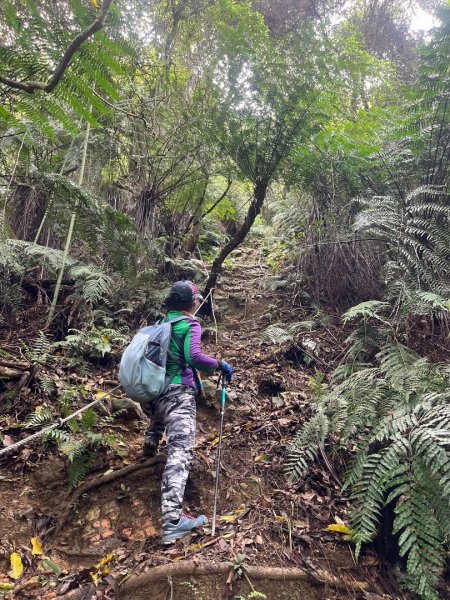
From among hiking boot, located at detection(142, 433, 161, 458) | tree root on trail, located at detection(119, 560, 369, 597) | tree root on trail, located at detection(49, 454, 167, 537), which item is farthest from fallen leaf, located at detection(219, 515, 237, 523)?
hiking boot, located at detection(142, 433, 161, 458)

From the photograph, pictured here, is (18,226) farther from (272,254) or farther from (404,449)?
(404,449)

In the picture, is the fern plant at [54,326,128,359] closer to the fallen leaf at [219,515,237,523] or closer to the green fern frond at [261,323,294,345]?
the green fern frond at [261,323,294,345]

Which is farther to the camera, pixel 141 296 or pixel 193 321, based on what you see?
pixel 141 296

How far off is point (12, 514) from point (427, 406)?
326 cm

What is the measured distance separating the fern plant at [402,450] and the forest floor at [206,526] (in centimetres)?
26

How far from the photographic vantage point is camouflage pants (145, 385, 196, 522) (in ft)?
10.3

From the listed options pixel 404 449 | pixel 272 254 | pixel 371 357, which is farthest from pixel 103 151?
pixel 404 449

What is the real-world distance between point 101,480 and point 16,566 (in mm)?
874

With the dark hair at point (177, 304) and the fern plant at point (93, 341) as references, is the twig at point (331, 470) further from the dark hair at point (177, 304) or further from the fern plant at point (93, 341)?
the fern plant at point (93, 341)

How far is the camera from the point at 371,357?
4559mm

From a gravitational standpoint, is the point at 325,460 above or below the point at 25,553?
above

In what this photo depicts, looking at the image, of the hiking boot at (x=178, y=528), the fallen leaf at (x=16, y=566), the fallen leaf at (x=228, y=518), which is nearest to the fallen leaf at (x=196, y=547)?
the hiking boot at (x=178, y=528)

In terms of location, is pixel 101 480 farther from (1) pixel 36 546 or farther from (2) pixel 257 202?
(2) pixel 257 202

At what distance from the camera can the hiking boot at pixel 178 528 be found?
119 inches
